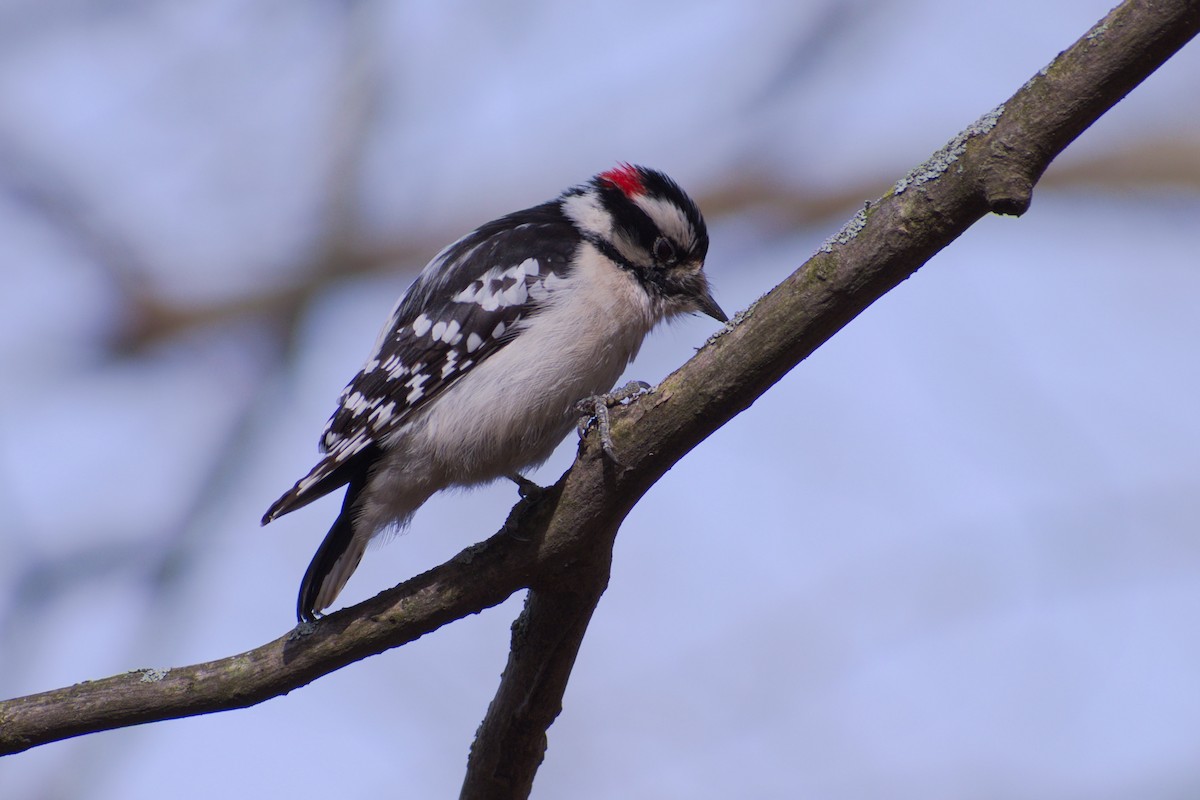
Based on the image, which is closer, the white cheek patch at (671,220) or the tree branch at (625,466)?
the tree branch at (625,466)

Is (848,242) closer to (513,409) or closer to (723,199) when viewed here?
(513,409)

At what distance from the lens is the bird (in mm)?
3719

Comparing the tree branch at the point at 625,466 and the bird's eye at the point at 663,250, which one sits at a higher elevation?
the bird's eye at the point at 663,250

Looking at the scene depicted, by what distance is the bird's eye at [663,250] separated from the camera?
439 cm

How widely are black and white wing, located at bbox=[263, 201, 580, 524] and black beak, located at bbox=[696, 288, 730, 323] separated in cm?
54

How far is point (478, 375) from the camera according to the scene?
151 inches

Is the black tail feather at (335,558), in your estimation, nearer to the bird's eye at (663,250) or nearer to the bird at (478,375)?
the bird at (478,375)

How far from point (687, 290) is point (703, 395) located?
178 cm

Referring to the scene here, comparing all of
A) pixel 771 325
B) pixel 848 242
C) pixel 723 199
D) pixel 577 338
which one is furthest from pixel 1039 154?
pixel 723 199

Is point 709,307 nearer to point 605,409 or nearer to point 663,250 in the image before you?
point 663,250

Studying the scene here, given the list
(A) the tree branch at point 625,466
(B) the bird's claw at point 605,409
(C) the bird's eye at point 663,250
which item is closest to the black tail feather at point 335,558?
(A) the tree branch at point 625,466

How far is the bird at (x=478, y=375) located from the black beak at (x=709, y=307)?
0.09 meters

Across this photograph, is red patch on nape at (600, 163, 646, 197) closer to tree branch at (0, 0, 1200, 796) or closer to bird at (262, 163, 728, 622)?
bird at (262, 163, 728, 622)

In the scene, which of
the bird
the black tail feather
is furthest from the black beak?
the black tail feather
